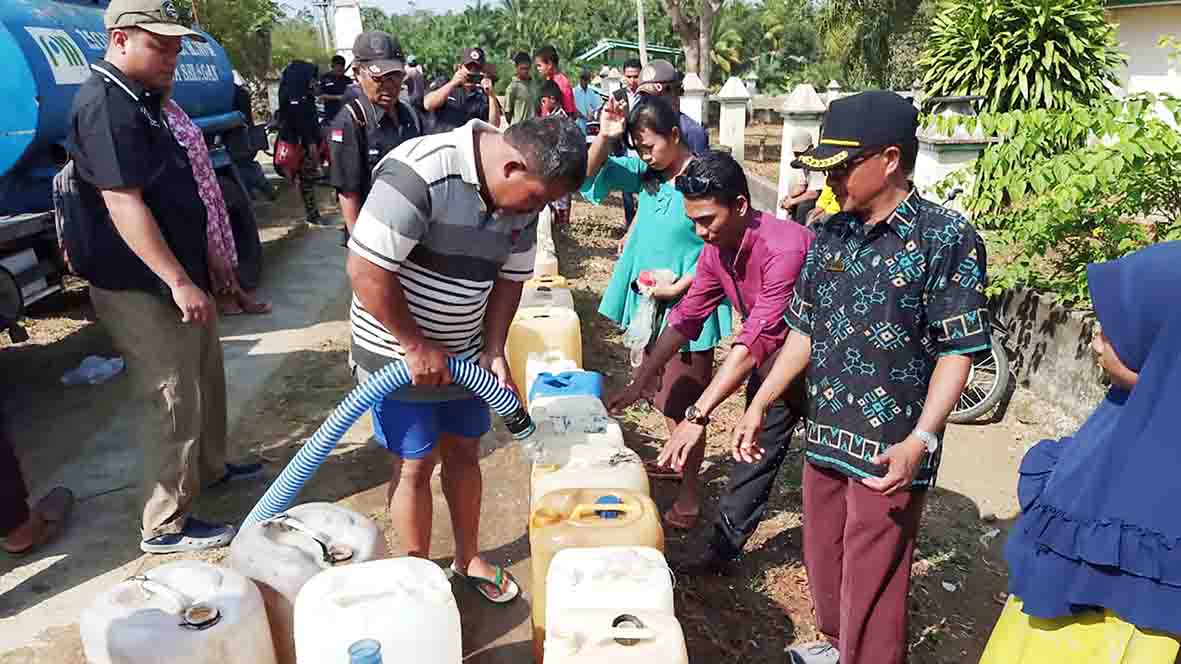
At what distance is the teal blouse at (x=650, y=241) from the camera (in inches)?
132

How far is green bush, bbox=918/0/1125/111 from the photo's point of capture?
21.2 feet

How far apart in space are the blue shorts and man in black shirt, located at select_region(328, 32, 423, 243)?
82.6 inches

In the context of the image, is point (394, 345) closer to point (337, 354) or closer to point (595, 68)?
point (337, 354)

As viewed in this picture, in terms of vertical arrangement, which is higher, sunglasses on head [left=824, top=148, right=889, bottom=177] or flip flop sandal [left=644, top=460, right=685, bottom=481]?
sunglasses on head [left=824, top=148, right=889, bottom=177]

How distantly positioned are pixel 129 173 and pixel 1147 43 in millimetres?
11721

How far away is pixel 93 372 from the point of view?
4.93m

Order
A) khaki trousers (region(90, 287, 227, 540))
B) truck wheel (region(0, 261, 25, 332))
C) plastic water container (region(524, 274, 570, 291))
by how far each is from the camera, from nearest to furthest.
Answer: khaki trousers (region(90, 287, 227, 540)) < truck wheel (region(0, 261, 25, 332)) < plastic water container (region(524, 274, 570, 291))

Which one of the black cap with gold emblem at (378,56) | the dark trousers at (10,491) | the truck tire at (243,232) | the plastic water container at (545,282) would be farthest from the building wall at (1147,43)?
the dark trousers at (10,491)

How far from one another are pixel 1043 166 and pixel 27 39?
5.57 meters

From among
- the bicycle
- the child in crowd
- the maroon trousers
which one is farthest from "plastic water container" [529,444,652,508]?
the child in crowd

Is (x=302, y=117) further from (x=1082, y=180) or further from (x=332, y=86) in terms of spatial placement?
(x=1082, y=180)

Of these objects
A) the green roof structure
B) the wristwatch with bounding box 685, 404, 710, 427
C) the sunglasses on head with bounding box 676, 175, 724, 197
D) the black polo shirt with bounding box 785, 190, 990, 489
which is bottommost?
the wristwatch with bounding box 685, 404, 710, 427

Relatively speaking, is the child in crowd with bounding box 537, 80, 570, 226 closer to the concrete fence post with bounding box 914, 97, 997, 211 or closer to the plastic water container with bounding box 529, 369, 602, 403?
the concrete fence post with bounding box 914, 97, 997, 211

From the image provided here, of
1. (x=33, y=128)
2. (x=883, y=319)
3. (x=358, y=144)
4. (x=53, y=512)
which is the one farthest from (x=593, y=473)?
(x=33, y=128)
